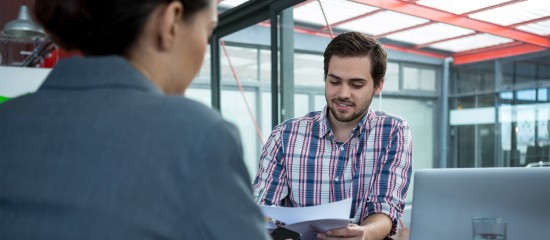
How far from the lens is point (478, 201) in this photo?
1225mm

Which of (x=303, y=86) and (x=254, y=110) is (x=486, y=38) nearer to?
(x=303, y=86)

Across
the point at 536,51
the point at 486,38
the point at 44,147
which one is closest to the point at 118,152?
the point at 44,147

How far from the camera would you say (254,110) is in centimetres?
541

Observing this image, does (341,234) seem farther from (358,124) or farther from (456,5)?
(456,5)

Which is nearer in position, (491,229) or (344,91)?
(491,229)

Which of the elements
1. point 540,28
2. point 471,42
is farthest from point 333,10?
point 471,42

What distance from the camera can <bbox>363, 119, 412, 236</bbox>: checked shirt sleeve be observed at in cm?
159

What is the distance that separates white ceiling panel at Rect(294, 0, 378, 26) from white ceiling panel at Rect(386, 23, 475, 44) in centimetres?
71

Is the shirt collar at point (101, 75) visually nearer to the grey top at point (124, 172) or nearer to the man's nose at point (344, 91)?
the grey top at point (124, 172)

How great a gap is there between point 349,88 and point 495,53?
140 inches

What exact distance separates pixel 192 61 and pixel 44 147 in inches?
7.3

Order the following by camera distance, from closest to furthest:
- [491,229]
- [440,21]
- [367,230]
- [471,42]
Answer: [491,229]
[367,230]
[440,21]
[471,42]

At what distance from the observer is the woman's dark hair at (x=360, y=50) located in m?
1.83

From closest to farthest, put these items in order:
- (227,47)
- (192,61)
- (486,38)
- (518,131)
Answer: (192,61)
(518,131)
(486,38)
(227,47)
